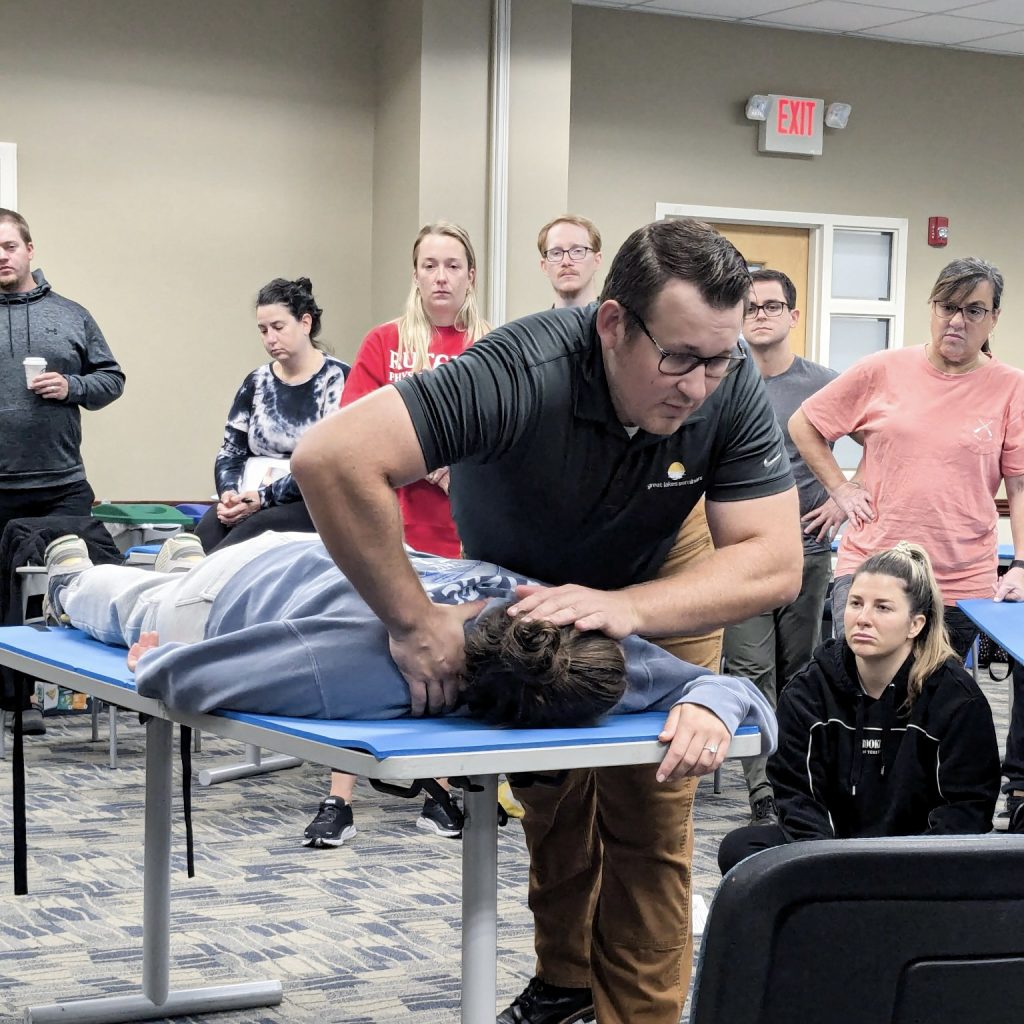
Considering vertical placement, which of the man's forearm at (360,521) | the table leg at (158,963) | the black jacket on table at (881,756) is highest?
the man's forearm at (360,521)

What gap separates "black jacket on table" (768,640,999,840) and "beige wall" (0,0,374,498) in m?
4.06

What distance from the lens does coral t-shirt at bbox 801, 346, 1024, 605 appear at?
3158 mm

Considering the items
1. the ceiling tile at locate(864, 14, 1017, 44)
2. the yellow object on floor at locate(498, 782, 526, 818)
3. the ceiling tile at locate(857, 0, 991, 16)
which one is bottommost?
the yellow object on floor at locate(498, 782, 526, 818)

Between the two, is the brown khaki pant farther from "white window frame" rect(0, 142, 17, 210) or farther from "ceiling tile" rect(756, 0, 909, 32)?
"ceiling tile" rect(756, 0, 909, 32)

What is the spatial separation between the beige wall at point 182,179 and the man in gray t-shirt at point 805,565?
301cm

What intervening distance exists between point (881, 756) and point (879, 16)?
520 cm

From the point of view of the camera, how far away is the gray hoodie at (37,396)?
14.1ft

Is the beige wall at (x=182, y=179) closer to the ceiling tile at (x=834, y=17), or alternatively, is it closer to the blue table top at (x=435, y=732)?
the ceiling tile at (x=834, y=17)

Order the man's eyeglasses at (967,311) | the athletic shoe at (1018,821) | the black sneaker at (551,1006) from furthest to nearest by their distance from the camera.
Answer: the man's eyeglasses at (967,311) < the athletic shoe at (1018,821) < the black sneaker at (551,1006)

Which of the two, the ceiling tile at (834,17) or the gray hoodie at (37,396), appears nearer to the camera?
the gray hoodie at (37,396)

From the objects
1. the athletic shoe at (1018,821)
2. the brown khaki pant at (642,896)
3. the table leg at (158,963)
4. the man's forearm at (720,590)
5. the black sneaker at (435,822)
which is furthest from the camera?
the black sneaker at (435,822)

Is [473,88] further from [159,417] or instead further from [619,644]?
[619,644]

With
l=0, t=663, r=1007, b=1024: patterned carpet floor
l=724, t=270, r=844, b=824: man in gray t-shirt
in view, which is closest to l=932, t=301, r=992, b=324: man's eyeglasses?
l=724, t=270, r=844, b=824: man in gray t-shirt

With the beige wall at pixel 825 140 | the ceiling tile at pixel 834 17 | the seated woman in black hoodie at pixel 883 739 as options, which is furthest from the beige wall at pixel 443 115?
the seated woman in black hoodie at pixel 883 739
